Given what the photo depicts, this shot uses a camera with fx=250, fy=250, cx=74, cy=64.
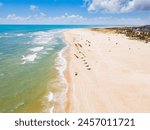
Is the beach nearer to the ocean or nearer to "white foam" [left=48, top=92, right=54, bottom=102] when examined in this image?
the ocean

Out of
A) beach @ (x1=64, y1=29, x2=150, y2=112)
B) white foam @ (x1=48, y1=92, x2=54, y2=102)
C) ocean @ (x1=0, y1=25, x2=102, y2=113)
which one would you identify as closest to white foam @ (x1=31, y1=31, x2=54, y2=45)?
ocean @ (x1=0, y1=25, x2=102, y2=113)

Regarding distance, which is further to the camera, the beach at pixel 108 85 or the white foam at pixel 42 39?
the white foam at pixel 42 39

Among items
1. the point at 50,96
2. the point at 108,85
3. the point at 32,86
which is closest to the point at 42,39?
the point at 32,86

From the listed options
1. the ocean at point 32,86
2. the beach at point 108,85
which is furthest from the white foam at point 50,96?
the beach at point 108,85

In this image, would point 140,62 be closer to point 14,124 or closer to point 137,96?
point 137,96

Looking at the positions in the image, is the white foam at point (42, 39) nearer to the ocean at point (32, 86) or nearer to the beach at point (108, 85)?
the ocean at point (32, 86)

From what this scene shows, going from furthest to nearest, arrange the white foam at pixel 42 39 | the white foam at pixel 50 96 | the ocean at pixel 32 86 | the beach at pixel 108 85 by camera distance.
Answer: the white foam at pixel 42 39 → the white foam at pixel 50 96 → the ocean at pixel 32 86 → the beach at pixel 108 85

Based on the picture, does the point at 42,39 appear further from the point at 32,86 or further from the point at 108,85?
the point at 108,85

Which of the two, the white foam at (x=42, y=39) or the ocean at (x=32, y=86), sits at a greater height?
the white foam at (x=42, y=39)

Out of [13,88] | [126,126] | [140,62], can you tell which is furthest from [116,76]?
[126,126]

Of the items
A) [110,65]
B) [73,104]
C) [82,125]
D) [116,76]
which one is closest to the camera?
[82,125]

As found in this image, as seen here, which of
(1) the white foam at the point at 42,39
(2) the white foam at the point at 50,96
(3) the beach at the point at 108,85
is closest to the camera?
(3) the beach at the point at 108,85
